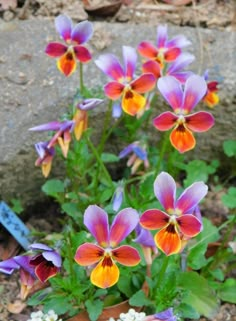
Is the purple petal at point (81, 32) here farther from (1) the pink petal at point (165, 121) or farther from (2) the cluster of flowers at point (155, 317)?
(2) the cluster of flowers at point (155, 317)

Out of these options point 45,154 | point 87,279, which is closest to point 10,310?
point 87,279

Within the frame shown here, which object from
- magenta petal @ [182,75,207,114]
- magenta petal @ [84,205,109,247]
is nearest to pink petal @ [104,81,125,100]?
magenta petal @ [182,75,207,114]

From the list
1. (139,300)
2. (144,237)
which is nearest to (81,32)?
(144,237)

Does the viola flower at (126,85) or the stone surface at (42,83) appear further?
the stone surface at (42,83)

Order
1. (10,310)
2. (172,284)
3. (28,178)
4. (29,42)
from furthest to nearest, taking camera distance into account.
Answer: (29,42) → (28,178) → (10,310) → (172,284)

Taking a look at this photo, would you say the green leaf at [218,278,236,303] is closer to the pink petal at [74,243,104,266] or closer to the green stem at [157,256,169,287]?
the green stem at [157,256,169,287]

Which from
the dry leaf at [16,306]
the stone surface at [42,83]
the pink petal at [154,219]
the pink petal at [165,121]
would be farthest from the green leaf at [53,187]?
the pink petal at [154,219]

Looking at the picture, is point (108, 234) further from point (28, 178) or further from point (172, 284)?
point (28, 178)
